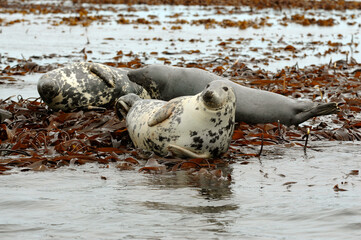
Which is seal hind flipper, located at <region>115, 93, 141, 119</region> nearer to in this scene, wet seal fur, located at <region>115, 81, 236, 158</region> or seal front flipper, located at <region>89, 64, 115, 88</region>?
Result: wet seal fur, located at <region>115, 81, 236, 158</region>

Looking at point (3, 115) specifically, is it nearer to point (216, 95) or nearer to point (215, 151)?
point (215, 151)

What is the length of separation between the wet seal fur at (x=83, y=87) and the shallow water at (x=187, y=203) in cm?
244

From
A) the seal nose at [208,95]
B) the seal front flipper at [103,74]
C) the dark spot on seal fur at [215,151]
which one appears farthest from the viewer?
the seal front flipper at [103,74]

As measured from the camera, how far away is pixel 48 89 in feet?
23.4

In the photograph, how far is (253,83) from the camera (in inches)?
362

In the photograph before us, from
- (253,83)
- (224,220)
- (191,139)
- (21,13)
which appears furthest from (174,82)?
(21,13)


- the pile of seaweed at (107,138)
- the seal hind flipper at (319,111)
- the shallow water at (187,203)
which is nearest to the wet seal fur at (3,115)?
the pile of seaweed at (107,138)

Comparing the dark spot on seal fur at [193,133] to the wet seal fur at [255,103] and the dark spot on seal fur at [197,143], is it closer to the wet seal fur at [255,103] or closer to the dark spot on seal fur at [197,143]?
the dark spot on seal fur at [197,143]

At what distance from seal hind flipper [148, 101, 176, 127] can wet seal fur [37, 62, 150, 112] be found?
1867 millimetres

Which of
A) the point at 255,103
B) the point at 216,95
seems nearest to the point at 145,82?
the point at 255,103

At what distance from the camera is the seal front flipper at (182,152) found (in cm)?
508

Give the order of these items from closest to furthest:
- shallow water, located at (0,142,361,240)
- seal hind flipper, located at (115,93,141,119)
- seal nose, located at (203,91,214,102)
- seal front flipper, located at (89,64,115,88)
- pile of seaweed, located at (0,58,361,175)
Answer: shallow water, located at (0,142,361,240)
seal nose, located at (203,91,214,102)
pile of seaweed, located at (0,58,361,175)
seal hind flipper, located at (115,93,141,119)
seal front flipper, located at (89,64,115,88)

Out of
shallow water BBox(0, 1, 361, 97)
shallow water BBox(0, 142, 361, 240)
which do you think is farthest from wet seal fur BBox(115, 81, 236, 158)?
shallow water BBox(0, 1, 361, 97)

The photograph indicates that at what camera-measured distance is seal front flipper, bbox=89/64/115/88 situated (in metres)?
7.46
